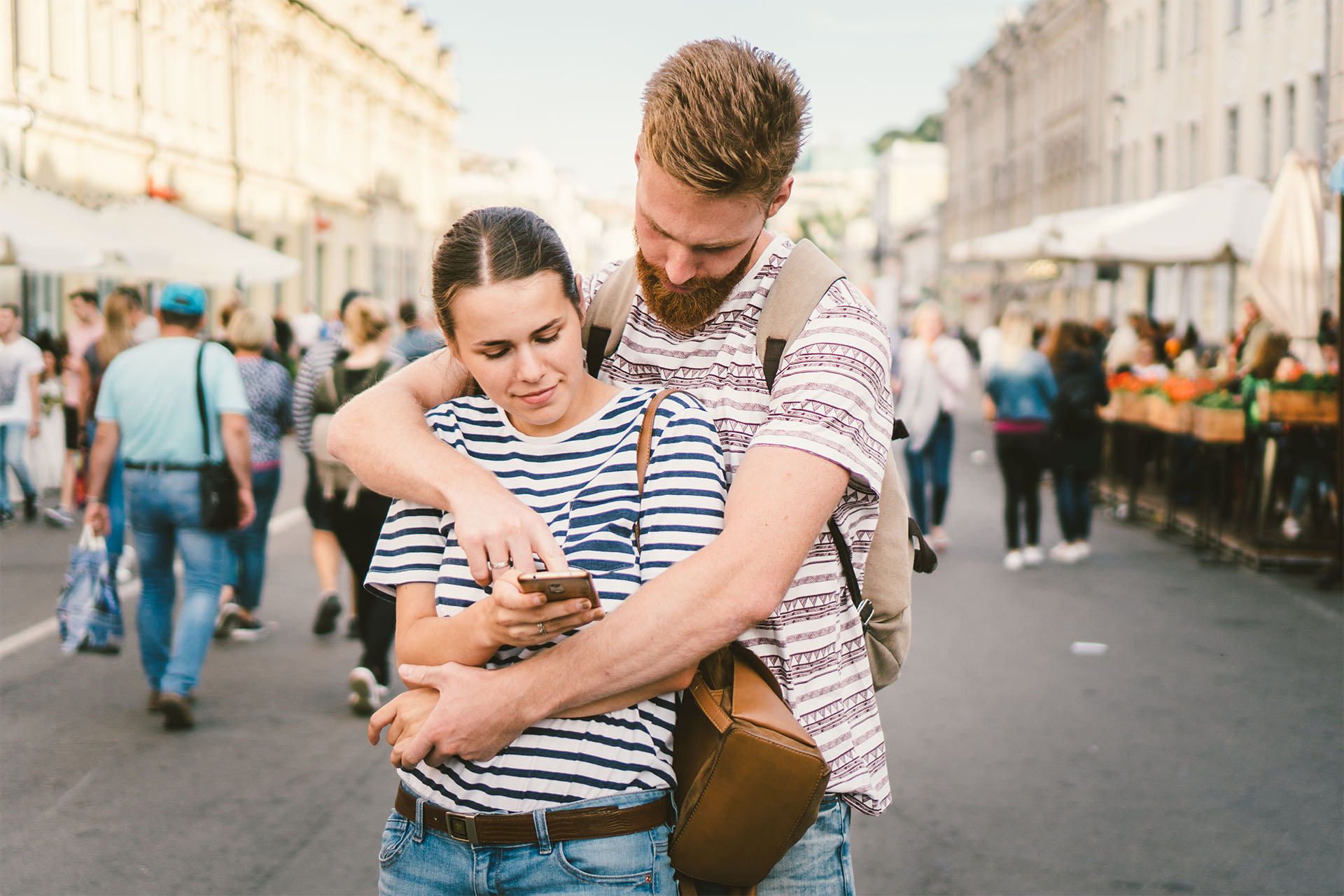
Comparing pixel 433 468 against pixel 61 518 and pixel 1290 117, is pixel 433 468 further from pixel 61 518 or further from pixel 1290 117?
pixel 1290 117

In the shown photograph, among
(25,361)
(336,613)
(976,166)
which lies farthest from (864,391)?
(976,166)

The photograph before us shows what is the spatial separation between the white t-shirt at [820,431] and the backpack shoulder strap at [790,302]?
0.02 m

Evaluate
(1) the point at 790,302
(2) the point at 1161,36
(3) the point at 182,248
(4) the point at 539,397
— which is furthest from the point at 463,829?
(2) the point at 1161,36

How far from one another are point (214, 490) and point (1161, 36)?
114 feet

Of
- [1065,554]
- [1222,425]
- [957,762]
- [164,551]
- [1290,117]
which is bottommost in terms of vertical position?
[957,762]

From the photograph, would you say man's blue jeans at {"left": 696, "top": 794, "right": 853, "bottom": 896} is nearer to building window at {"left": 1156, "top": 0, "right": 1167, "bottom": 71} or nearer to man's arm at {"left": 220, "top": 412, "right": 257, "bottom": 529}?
man's arm at {"left": 220, "top": 412, "right": 257, "bottom": 529}

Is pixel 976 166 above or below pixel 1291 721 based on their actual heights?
above

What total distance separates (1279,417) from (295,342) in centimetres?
1907

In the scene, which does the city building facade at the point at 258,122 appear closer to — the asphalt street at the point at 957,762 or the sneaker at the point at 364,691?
the asphalt street at the point at 957,762

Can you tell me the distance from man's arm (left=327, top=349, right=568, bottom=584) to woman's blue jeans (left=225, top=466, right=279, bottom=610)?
5.98 m

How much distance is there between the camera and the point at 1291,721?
20.6 ft

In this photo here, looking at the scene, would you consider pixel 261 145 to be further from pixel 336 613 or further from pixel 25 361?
pixel 336 613

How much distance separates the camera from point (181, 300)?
6676mm

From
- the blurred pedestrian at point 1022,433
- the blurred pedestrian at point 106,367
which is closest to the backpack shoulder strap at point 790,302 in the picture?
the blurred pedestrian at point 106,367
